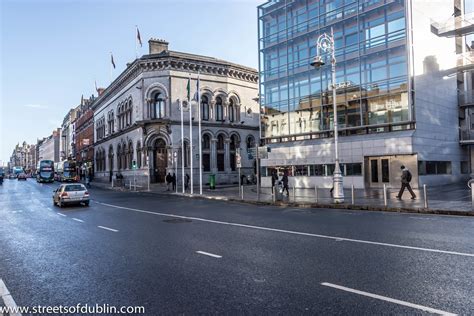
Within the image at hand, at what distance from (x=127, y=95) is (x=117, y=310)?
47.7 metres

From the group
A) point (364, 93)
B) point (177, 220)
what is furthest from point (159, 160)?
point (177, 220)

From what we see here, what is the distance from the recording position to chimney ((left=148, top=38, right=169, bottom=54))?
1804 inches

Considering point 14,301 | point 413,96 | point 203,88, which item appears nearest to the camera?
point 14,301

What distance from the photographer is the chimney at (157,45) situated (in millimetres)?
45812

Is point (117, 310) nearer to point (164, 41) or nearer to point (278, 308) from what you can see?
point (278, 308)

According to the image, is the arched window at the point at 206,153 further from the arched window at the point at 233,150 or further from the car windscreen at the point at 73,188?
the car windscreen at the point at 73,188

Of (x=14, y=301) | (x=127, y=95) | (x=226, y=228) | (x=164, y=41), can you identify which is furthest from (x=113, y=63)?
(x=14, y=301)

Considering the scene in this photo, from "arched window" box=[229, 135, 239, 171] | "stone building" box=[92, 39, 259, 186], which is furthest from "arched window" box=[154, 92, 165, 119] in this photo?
"arched window" box=[229, 135, 239, 171]

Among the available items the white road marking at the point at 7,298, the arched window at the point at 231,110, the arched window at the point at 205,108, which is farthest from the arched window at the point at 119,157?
the white road marking at the point at 7,298

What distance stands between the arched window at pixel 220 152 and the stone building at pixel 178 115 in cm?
13

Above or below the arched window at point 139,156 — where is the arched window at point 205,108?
above

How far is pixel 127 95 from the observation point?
4925 cm

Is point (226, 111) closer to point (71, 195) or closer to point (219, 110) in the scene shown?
point (219, 110)

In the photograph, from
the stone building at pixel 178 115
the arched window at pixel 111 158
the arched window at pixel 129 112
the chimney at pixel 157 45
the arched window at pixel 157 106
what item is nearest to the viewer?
the stone building at pixel 178 115
